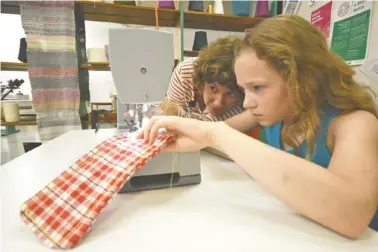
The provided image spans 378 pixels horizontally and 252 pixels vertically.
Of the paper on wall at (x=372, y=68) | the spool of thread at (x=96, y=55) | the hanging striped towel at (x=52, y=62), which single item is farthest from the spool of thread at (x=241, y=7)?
the paper on wall at (x=372, y=68)

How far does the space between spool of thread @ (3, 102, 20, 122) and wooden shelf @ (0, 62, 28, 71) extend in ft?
1.01

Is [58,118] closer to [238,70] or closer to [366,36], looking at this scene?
[238,70]

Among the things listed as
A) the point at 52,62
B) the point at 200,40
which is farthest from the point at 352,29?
the point at 52,62

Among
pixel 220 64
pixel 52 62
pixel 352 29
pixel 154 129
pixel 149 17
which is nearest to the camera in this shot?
pixel 154 129

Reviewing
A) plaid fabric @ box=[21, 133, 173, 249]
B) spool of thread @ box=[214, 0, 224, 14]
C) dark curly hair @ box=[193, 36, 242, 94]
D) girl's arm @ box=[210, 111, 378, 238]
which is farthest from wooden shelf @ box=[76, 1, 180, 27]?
girl's arm @ box=[210, 111, 378, 238]

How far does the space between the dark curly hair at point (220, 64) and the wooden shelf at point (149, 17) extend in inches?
48.8

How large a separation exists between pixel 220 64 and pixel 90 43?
5.85ft

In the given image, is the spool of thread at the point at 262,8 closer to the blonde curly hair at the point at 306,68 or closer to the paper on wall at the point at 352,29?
the paper on wall at the point at 352,29

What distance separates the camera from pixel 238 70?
0.63m

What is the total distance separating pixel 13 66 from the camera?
6.75 feet

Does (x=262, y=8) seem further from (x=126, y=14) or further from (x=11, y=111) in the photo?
(x=11, y=111)

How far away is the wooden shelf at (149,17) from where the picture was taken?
1957 millimetres

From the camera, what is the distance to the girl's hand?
1.93 feet

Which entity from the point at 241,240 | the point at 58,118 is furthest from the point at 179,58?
the point at 241,240
